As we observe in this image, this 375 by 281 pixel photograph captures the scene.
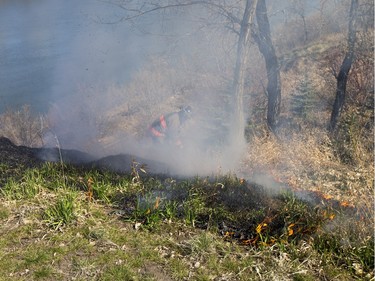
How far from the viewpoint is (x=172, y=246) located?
13.1ft

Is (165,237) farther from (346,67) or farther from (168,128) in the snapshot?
(346,67)

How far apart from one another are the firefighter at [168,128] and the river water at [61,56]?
13.3 metres

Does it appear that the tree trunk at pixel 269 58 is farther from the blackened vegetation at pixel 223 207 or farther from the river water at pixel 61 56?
the river water at pixel 61 56

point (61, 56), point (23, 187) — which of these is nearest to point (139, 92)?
point (61, 56)

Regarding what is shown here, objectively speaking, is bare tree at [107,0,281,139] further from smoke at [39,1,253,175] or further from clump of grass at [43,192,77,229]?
clump of grass at [43,192,77,229]

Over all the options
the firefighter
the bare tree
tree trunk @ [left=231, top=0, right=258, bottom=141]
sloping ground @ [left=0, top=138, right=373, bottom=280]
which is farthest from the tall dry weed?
sloping ground @ [left=0, top=138, right=373, bottom=280]

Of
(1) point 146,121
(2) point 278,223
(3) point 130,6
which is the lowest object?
(1) point 146,121

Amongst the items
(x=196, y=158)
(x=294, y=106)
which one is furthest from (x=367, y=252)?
(x=294, y=106)

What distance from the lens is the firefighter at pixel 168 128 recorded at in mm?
10055

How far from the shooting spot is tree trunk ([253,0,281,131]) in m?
11.0

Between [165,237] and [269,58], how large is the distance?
8.61m

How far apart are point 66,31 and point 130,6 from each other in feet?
54.4

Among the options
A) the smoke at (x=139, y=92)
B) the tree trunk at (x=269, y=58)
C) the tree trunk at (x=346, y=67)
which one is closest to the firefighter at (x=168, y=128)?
the smoke at (x=139, y=92)

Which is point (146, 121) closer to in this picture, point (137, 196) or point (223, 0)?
point (223, 0)
